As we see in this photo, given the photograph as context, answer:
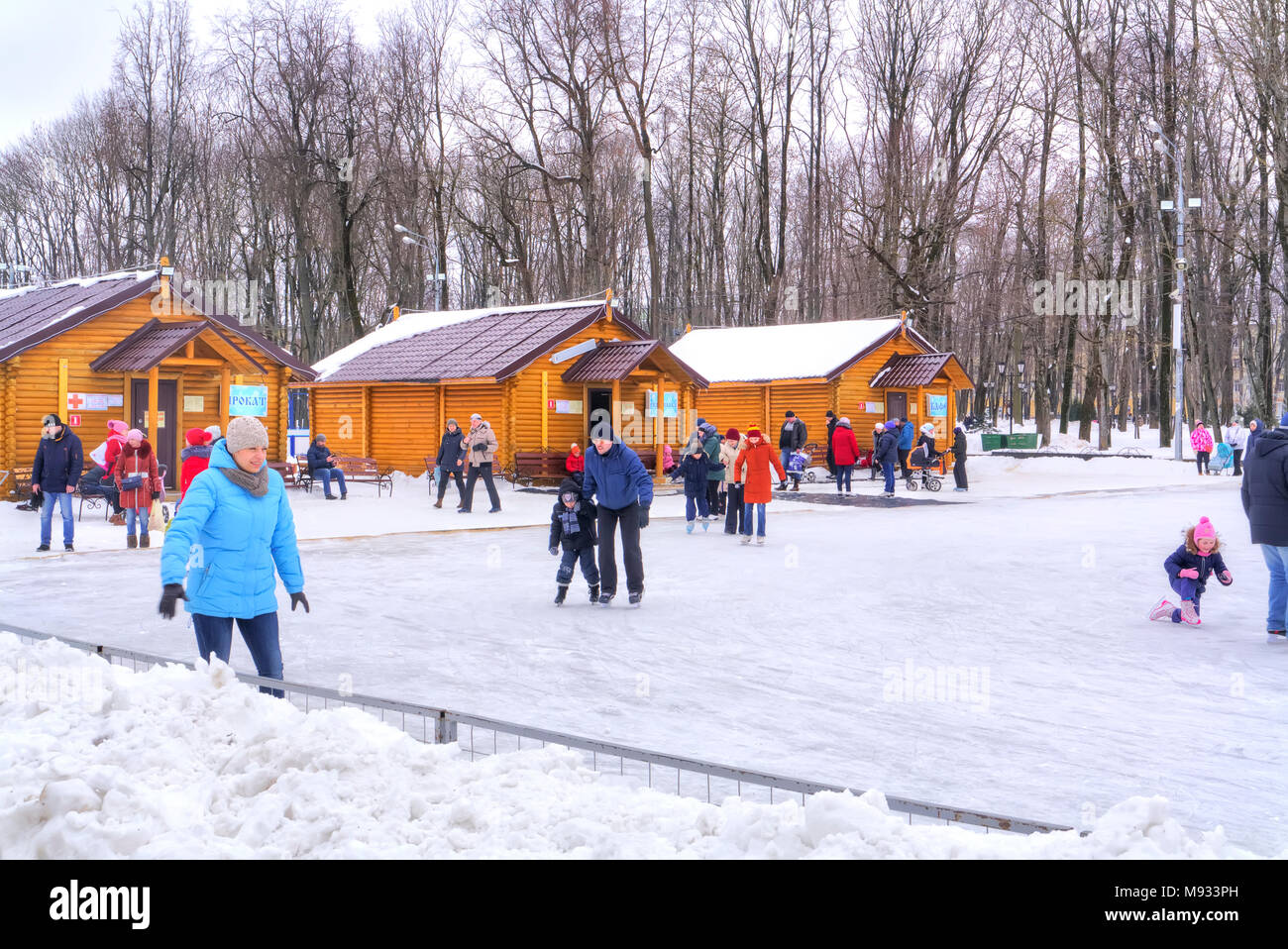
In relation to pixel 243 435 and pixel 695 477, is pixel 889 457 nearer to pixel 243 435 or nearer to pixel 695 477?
pixel 695 477

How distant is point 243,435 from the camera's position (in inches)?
253

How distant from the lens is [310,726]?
15.8 feet

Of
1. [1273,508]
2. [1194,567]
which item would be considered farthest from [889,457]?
[1273,508]

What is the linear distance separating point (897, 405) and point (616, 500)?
26408mm

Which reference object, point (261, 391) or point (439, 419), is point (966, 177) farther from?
point (261, 391)

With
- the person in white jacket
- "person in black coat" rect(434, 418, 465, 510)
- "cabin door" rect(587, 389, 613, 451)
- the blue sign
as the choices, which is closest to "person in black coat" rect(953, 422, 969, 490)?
"cabin door" rect(587, 389, 613, 451)

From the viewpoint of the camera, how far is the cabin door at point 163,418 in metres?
24.9

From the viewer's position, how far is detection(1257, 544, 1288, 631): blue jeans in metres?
9.60

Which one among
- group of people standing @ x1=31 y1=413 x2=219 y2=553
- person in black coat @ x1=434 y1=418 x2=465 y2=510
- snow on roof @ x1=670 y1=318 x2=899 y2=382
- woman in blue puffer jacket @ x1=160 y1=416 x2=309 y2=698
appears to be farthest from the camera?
snow on roof @ x1=670 y1=318 x2=899 y2=382

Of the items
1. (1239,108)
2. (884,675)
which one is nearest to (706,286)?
(1239,108)

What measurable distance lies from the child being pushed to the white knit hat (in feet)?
24.4

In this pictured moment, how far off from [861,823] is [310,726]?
2.23 m

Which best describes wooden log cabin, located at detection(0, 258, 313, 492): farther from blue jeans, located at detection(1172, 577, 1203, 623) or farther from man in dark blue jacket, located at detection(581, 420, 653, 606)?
blue jeans, located at detection(1172, 577, 1203, 623)
